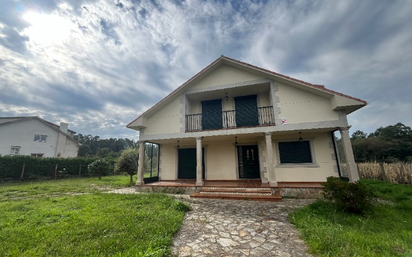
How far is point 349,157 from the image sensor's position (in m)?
6.71

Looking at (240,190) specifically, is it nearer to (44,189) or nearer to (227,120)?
(227,120)

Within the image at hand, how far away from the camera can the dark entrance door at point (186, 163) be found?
406 inches

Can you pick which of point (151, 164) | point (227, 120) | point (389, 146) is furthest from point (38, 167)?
point (389, 146)

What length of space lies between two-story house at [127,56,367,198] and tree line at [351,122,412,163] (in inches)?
997

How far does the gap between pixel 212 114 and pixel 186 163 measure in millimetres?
3566

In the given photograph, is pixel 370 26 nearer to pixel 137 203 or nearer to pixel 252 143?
pixel 252 143

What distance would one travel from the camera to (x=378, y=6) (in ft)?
22.5

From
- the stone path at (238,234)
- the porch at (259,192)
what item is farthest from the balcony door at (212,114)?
the stone path at (238,234)

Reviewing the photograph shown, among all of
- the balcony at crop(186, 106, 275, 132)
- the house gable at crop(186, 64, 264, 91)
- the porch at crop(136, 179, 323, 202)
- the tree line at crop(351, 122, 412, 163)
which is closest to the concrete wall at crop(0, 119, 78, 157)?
the balcony at crop(186, 106, 275, 132)

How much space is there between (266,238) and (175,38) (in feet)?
28.7

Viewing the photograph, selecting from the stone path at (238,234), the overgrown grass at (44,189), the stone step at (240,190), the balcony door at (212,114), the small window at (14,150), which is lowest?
the stone path at (238,234)

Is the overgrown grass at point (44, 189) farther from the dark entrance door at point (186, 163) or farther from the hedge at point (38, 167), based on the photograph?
the dark entrance door at point (186, 163)

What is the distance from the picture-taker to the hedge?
44.8 feet

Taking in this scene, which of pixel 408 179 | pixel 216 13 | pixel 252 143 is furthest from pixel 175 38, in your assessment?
pixel 408 179
